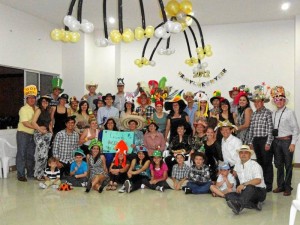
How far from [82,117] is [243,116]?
2.92 m

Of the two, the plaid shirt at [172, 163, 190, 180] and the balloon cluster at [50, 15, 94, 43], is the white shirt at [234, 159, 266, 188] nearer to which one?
the plaid shirt at [172, 163, 190, 180]

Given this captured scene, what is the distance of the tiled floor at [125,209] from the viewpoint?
3926mm

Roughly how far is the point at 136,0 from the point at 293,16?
3511 millimetres

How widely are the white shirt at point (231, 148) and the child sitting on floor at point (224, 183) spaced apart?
0.11 m

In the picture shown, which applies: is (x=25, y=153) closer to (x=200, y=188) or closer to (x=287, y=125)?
(x=200, y=188)

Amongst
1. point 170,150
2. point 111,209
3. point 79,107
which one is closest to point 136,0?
point 79,107

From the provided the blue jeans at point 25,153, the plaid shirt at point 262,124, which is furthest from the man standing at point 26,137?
the plaid shirt at point 262,124

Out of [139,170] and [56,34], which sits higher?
[56,34]

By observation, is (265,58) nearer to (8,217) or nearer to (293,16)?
(293,16)

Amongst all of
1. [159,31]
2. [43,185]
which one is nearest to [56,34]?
[159,31]

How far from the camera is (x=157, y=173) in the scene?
557 centimetres

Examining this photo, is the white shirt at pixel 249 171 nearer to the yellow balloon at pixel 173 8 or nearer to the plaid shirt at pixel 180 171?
the plaid shirt at pixel 180 171

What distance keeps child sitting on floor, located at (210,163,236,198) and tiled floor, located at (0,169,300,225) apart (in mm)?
119

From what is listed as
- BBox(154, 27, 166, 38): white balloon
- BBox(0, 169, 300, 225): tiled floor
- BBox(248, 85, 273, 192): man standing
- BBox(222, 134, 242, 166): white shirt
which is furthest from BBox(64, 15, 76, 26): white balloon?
BBox(248, 85, 273, 192): man standing
